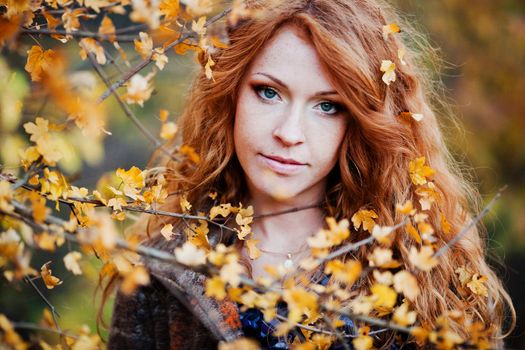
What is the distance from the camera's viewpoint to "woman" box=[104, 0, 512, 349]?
1.62m

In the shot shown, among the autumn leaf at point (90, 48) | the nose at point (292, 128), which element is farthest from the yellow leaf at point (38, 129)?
the nose at point (292, 128)

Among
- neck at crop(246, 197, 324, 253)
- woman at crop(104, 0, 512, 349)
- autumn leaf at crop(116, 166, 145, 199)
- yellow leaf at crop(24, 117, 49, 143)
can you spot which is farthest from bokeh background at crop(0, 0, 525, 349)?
yellow leaf at crop(24, 117, 49, 143)

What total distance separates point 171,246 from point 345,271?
101 cm

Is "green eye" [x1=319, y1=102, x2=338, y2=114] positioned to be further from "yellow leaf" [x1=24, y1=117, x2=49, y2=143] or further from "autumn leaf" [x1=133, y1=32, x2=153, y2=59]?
"yellow leaf" [x1=24, y1=117, x2=49, y2=143]

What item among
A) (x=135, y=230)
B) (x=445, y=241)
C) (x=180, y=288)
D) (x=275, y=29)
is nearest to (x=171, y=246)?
(x=180, y=288)

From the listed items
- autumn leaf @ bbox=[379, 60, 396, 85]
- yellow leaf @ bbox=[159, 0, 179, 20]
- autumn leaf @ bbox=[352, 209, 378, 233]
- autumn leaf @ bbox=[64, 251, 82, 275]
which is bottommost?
autumn leaf @ bbox=[352, 209, 378, 233]

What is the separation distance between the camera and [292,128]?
1576 mm

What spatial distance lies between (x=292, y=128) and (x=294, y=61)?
7.6 inches

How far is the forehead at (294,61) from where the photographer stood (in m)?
1.60

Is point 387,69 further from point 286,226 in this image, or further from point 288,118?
point 286,226

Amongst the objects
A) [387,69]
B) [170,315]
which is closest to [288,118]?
[387,69]

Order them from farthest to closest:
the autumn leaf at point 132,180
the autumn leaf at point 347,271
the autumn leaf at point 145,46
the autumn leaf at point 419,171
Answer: the autumn leaf at point 419,171 < the autumn leaf at point 132,180 < the autumn leaf at point 145,46 < the autumn leaf at point 347,271

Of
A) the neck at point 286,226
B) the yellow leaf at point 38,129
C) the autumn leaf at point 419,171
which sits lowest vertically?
the neck at point 286,226

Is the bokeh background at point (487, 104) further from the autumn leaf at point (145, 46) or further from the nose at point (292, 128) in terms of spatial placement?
the autumn leaf at point (145, 46)
